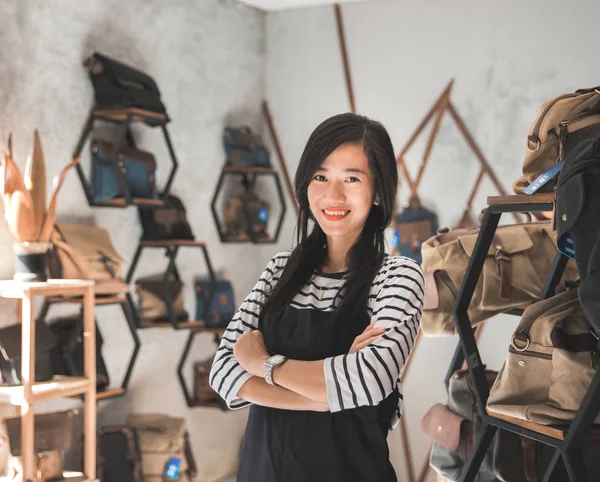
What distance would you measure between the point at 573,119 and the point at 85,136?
2565 millimetres

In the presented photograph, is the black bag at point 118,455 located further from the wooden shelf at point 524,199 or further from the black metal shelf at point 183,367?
the wooden shelf at point 524,199

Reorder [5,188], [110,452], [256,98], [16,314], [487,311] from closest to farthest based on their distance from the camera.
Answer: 1. [487,311]
2. [5,188]
3. [16,314]
4. [110,452]
5. [256,98]

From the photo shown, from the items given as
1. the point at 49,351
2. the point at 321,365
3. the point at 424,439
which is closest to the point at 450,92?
the point at 424,439

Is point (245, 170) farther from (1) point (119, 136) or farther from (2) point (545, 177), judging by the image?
(2) point (545, 177)

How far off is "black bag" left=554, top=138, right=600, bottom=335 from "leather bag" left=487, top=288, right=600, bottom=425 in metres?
0.32

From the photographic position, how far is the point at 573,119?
1956 mm

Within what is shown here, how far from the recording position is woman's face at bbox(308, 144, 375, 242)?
181cm

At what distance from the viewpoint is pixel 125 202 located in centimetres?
385

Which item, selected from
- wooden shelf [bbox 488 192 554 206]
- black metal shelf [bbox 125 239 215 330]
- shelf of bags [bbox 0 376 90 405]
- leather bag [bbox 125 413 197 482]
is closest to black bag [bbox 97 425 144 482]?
leather bag [bbox 125 413 197 482]

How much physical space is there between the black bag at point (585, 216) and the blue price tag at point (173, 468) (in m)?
2.89

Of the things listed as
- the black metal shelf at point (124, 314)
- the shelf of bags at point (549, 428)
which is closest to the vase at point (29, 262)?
the black metal shelf at point (124, 314)

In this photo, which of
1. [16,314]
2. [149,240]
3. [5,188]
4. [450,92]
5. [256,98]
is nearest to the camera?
[5,188]

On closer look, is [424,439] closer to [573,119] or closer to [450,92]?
[450,92]

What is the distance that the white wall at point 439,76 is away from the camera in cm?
427
